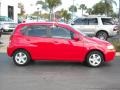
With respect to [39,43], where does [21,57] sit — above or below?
below

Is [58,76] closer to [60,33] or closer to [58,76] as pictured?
[58,76]

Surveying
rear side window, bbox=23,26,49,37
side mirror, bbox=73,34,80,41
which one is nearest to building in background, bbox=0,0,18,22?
rear side window, bbox=23,26,49,37

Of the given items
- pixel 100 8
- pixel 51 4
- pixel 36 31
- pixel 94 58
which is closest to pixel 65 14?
pixel 100 8

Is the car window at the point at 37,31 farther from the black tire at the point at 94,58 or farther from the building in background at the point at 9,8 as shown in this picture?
the building in background at the point at 9,8

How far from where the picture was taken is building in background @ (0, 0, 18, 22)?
54.3 m

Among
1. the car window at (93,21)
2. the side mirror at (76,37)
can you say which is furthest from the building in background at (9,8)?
the side mirror at (76,37)

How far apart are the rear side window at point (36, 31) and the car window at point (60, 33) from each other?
0.80 feet

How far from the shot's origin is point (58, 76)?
32.7 feet

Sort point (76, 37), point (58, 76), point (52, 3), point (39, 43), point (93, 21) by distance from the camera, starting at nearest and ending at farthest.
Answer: point (58, 76) < point (76, 37) < point (39, 43) < point (93, 21) < point (52, 3)

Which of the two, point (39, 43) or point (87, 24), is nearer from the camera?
point (39, 43)

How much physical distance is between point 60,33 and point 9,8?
48.5m

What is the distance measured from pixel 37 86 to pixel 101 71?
118 inches

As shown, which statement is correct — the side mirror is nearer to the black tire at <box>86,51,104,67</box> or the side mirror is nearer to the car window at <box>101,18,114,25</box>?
the black tire at <box>86,51,104,67</box>

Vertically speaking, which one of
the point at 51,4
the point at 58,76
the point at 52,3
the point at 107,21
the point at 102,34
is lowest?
the point at 58,76
